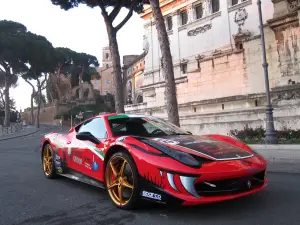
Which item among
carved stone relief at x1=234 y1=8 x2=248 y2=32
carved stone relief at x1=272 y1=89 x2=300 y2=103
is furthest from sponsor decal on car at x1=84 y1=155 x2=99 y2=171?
carved stone relief at x1=234 y1=8 x2=248 y2=32

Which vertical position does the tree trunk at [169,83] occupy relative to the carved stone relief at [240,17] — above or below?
below

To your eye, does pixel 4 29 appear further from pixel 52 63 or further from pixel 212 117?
pixel 212 117

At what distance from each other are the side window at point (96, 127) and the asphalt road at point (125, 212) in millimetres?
943

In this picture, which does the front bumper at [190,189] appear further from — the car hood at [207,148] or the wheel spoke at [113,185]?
the wheel spoke at [113,185]

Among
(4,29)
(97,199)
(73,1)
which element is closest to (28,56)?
(4,29)

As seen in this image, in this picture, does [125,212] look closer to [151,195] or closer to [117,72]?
[151,195]

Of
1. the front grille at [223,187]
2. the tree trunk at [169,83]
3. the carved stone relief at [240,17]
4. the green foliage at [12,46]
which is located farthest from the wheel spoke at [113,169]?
the green foliage at [12,46]

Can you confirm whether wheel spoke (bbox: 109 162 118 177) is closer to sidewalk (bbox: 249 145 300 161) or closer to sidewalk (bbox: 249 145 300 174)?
sidewalk (bbox: 249 145 300 174)

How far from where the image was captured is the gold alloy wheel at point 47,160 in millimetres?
6707

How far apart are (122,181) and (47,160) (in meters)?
3.17

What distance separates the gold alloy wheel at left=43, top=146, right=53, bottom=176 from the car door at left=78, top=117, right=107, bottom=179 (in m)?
1.65

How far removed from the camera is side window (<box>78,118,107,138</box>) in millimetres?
5160

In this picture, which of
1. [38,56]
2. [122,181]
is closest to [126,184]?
[122,181]

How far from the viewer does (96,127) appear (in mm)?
5457
